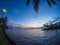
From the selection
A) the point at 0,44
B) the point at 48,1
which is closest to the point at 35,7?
the point at 48,1

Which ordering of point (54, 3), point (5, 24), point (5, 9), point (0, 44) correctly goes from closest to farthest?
point (54, 3)
point (0, 44)
point (5, 9)
point (5, 24)

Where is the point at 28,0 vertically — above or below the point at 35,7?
above

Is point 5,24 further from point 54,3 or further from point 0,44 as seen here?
point 54,3

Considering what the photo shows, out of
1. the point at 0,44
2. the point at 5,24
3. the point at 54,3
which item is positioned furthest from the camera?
the point at 5,24

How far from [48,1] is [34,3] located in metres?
1.00

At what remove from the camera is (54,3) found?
27.4ft

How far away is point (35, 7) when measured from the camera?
8.55 meters

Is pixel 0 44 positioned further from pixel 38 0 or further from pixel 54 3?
pixel 54 3

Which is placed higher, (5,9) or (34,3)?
(5,9)

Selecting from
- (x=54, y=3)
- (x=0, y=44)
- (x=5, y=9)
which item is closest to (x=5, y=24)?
(x=5, y=9)

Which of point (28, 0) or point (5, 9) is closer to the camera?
point (28, 0)

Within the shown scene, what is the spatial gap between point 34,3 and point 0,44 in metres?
3.91

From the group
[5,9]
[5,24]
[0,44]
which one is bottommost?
[0,44]

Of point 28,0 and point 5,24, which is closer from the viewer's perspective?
point 28,0
